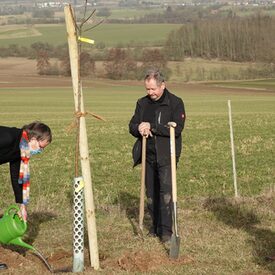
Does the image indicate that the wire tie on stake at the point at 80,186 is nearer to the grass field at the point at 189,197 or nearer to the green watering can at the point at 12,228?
the green watering can at the point at 12,228

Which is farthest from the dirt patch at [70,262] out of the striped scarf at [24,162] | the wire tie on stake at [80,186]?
the wire tie on stake at [80,186]

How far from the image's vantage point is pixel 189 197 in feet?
37.5

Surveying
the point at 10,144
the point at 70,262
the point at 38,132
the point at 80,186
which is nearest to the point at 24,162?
the point at 10,144

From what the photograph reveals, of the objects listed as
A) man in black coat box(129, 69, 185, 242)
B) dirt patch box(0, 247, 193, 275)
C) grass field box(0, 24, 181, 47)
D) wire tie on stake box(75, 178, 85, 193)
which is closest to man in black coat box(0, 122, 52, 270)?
dirt patch box(0, 247, 193, 275)

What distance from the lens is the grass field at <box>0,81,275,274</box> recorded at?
7.27m

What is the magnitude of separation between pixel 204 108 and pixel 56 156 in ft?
90.7

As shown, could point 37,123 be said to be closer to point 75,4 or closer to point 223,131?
point 75,4

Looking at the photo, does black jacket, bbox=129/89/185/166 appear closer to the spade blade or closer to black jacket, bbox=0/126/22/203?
the spade blade

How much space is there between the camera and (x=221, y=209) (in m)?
9.52

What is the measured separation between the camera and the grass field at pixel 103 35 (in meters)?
111

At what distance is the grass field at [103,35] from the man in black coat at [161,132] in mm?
96939

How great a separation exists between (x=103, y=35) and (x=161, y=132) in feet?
376

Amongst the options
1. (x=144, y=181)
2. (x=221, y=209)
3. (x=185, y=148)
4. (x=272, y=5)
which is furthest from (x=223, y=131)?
(x=272, y=5)

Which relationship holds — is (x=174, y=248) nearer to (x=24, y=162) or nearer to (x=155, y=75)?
(x=24, y=162)
